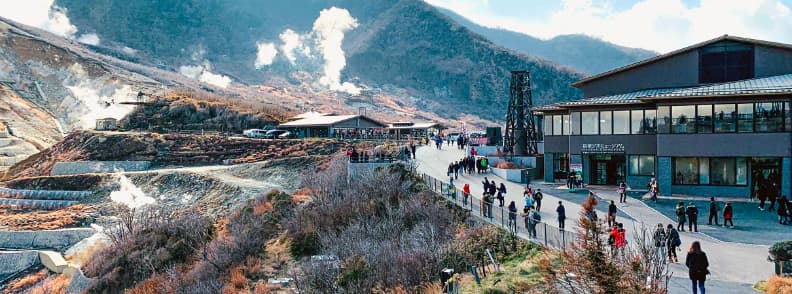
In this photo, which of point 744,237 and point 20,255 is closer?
point 744,237

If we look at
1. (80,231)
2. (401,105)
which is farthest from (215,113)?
(401,105)

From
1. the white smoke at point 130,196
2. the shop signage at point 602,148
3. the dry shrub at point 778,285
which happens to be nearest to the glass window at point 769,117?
the shop signage at point 602,148

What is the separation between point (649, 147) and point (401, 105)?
465 feet

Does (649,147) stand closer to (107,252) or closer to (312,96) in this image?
(107,252)

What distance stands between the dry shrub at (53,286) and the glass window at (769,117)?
113 feet

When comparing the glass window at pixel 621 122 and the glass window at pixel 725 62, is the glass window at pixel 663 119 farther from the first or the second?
the glass window at pixel 725 62

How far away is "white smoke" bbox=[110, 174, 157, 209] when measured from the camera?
49.4 metres

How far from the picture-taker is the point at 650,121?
1310 inches

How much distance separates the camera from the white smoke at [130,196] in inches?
1944

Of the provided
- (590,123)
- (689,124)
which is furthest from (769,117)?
(590,123)

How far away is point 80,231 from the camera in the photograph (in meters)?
42.8

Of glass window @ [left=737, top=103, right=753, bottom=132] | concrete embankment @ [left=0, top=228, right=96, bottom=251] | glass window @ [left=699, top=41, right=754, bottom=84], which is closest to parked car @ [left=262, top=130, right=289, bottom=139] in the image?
concrete embankment @ [left=0, top=228, right=96, bottom=251]

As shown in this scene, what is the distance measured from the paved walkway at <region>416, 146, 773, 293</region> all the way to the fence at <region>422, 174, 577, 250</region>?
0.84 meters

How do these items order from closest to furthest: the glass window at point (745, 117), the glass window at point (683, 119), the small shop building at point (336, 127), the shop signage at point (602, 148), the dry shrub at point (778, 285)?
the dry shrub at point (778, 285) → the glass window at point (745, 117) → the glass window at point (683, 119) → the shop signage at point (602, 148) → the small shop building at point (336, 127)
